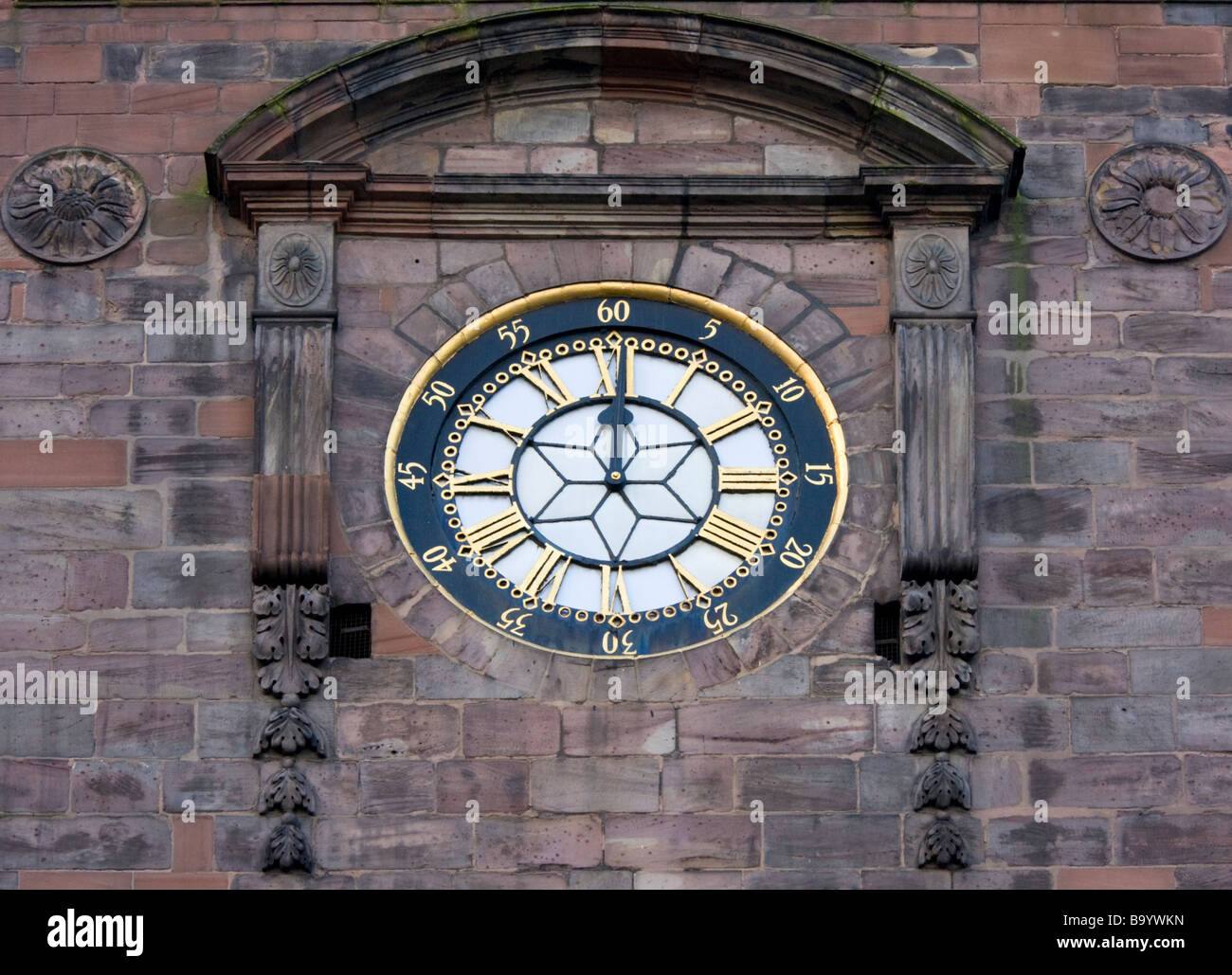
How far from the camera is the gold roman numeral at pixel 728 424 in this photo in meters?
19.0

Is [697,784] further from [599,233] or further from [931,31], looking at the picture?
[931,31]

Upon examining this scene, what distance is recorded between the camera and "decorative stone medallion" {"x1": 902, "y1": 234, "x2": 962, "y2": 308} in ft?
62.7

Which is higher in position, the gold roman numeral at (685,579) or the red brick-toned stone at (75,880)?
the gold roman numeral at (685,579)

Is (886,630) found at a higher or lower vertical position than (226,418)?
lower

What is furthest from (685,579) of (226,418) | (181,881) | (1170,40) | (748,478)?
(1170,40)

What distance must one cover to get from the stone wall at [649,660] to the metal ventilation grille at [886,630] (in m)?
0.06

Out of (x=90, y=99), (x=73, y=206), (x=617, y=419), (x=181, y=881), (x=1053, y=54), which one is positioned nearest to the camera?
(x=181, y=881)

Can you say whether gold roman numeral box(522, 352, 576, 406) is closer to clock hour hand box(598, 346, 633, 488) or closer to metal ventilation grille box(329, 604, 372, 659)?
clock hour hand box(598, 346, 633, 488)

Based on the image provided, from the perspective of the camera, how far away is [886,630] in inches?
731

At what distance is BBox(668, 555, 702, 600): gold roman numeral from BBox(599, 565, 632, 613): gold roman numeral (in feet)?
0.82

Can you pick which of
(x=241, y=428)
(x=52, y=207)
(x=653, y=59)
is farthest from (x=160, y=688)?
(x=653, y=59)

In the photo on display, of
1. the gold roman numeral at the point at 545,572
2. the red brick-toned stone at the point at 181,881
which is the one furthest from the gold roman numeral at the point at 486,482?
the red brick-toned stone at the point at 181,881

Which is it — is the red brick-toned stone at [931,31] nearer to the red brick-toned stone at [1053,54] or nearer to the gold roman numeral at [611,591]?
the red brick-toned stone at [1053,54]

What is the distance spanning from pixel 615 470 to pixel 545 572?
24.4 inches
